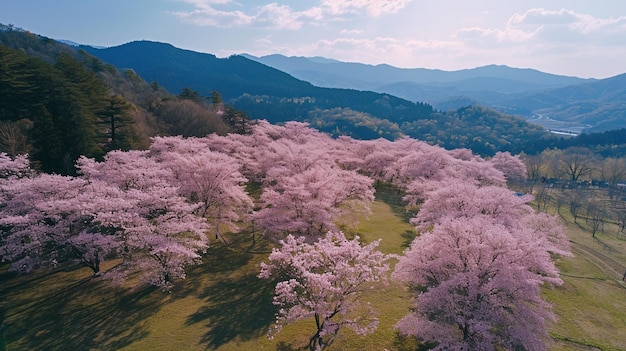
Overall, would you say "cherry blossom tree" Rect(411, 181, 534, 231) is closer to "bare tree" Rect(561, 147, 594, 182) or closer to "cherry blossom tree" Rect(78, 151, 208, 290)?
"cherry blossom tree" Rect(78, 151, 208, 290)

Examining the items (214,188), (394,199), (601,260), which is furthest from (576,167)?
(214,188)

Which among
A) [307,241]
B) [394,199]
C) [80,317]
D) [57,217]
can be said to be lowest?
[394,199]

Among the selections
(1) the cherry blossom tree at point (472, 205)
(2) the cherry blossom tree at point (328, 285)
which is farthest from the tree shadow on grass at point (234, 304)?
(1) the cherry blossom tree at point (472, 205)

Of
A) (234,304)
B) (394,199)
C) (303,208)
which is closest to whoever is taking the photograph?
(234,304)

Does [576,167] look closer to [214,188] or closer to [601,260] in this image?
[601,260]

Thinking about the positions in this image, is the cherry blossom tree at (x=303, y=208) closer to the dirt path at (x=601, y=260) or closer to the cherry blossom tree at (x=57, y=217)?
the cherry blossom tree at (x=57, y=217)

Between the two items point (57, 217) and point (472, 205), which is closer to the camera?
point (57, 217)

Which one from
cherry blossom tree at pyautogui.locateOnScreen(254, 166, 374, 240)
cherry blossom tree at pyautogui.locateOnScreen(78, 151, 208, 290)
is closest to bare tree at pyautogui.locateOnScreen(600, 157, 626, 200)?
cherry blossom tree at pyautogui.locateOnScreen(254, 166, 374, 240)
